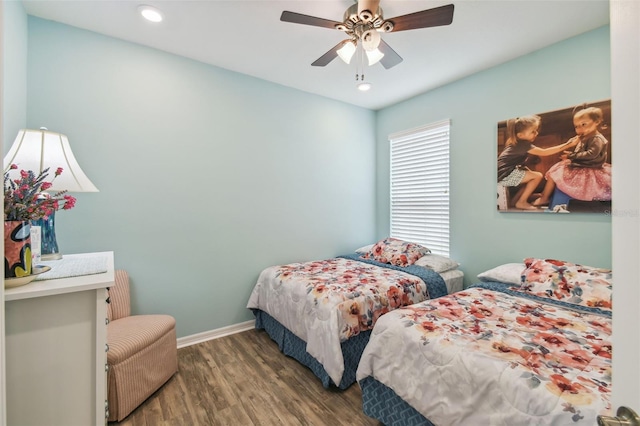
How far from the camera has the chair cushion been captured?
1776mm

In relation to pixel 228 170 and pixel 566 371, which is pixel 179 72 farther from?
pixel 566 371

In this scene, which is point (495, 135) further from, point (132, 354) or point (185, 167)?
point (132, 354)

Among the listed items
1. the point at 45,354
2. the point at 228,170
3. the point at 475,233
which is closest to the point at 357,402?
the point at 45,354

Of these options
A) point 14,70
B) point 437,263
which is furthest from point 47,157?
point 437,263

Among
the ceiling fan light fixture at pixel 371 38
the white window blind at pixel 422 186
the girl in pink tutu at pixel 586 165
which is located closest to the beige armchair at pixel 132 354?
the ceiling fan light fixture at pixel 371 38

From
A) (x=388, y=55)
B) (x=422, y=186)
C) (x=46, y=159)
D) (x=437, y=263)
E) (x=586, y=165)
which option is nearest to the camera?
(x=46, y=159)

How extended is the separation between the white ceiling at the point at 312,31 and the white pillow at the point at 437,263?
1982 millimetres

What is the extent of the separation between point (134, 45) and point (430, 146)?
323 centimetres

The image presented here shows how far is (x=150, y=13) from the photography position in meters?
2.10

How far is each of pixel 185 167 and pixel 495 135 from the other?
122 inches

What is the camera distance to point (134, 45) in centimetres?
249

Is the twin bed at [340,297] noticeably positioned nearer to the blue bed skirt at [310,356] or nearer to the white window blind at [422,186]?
the blue bed skirt at [310,356]

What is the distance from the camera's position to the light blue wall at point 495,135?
2277 millimetres

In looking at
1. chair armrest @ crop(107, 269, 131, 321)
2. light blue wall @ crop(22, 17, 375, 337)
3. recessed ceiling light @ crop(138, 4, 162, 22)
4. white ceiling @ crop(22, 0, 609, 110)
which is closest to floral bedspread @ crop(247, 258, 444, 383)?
light blue wall @ crop(22, 17, 375, 337)
